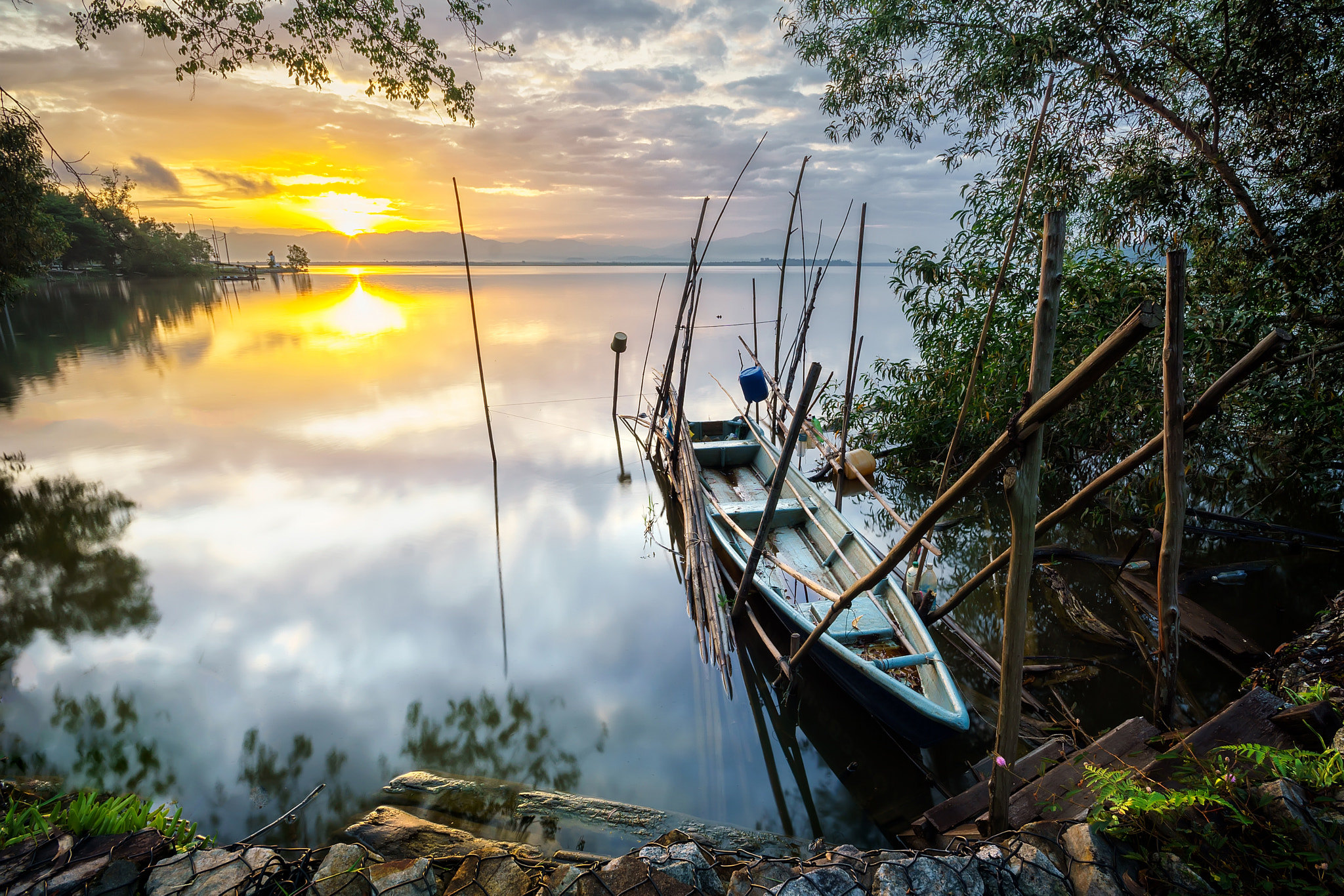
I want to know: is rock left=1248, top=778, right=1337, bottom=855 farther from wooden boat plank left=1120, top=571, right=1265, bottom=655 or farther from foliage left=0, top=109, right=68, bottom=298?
foliage left=0, top=109, right=68, bottom=298

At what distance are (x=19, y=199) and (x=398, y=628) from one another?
7.67 metres

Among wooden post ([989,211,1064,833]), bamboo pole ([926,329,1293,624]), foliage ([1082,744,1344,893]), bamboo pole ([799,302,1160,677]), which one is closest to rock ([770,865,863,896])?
wooden post ([989,211,1064,833])

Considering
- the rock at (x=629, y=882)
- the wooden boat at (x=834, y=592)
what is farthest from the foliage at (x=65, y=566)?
the wooden boat at (x=834, y=592)

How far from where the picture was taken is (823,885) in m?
1.90

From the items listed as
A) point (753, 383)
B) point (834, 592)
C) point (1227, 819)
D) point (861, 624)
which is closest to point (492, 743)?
point (861, 624)

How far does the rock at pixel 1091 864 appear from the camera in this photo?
70.1 inches

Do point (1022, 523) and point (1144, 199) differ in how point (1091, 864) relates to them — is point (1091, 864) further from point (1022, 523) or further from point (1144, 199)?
point (1144, 199)

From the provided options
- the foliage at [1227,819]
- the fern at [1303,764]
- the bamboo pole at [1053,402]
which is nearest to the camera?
the bamboo pole at [1053,402]

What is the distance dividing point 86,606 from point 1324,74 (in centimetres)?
979

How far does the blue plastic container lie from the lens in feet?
22.5

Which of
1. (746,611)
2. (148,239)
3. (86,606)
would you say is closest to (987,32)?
(746,611)

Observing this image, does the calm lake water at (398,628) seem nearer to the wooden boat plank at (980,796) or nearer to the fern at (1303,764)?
the wooden boat plank at (980,796)

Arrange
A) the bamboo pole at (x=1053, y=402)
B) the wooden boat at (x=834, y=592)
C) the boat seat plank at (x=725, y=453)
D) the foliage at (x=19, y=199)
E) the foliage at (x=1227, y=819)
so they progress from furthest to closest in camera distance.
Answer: the boat seat plank at (x=725, y=453) → the foliage at (x=19, y=199) → the wooden boat at (x=834, y=592) → the foliage at (x=1227, y=819) → the bamboo pole at (x=1053, y=402)

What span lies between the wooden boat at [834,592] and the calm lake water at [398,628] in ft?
1.39
